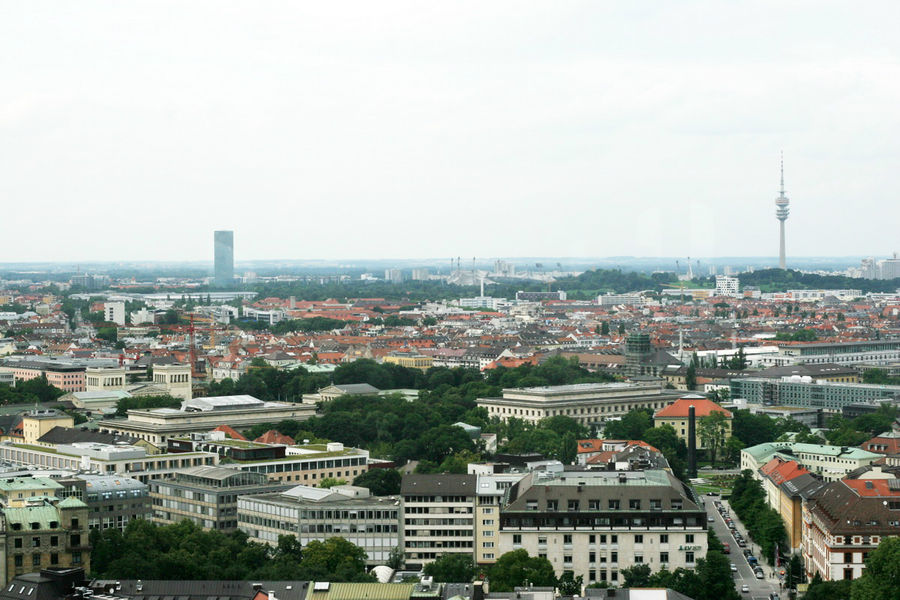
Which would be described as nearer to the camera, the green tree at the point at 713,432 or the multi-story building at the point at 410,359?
the green tree at the point at 713,432

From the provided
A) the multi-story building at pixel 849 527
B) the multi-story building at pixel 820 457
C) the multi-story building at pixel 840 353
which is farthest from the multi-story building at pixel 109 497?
the multi-story building at pixel 840 353

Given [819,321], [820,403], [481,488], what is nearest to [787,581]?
[481,488]

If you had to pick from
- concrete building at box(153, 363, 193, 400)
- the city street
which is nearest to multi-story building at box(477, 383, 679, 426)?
concrete building at box(153, 363, 193, 400)

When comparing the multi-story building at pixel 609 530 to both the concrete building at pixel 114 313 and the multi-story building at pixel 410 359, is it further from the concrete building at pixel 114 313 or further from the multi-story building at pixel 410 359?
the concrete building at pixel 114 313

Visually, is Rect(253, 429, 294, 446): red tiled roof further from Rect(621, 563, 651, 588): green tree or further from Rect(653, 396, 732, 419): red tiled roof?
Rect(621, 563, 651, 588): green tree

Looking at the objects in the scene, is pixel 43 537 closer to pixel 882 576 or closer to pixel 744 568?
pixel 744 568

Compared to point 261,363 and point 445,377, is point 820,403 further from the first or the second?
point 261,363
